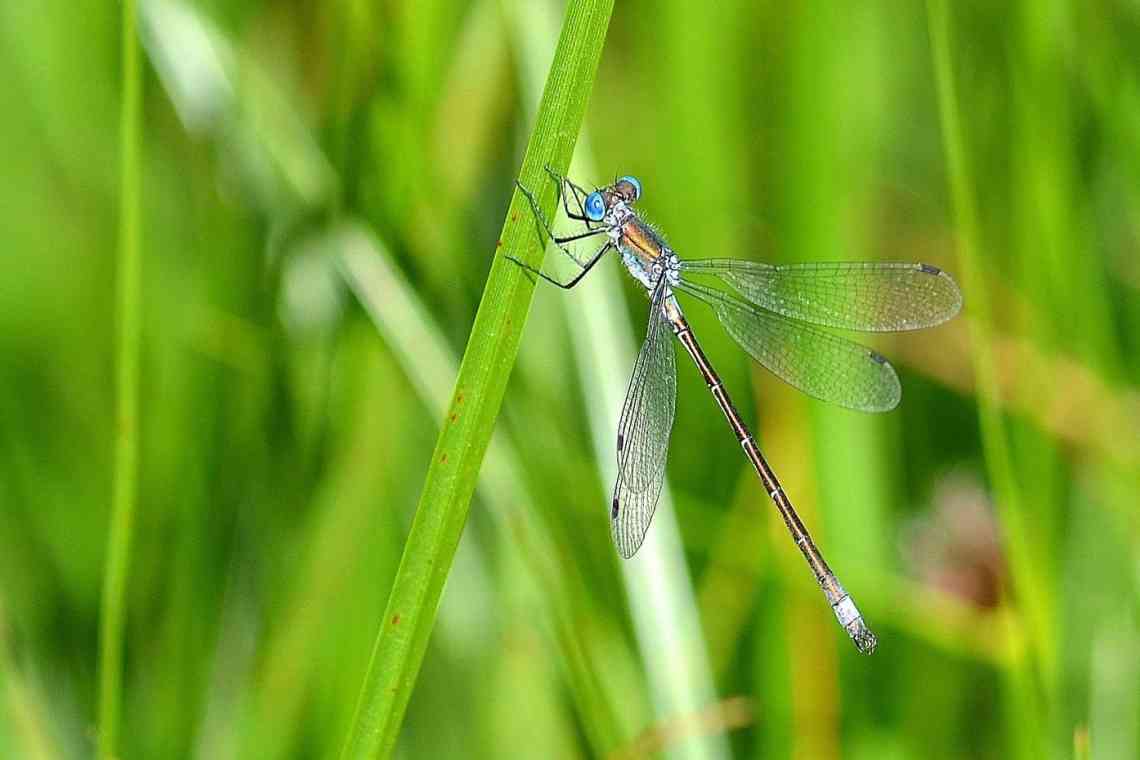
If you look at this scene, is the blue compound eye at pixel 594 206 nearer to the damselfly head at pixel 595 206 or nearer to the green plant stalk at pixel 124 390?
the damselfly head at pixel 595 206

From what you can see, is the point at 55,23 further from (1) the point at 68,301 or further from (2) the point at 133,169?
(2) the point at 133,169

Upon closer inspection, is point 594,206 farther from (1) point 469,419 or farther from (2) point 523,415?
(1) point 469,419

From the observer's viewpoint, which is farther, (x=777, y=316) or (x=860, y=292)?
(x=777, y=316)

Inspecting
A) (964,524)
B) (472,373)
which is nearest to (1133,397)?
(964,524)

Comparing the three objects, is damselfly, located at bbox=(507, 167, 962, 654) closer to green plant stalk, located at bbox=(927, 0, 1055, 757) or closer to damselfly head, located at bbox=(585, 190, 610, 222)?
damselfly head, located at bbox=(585, 190, 610, 222)

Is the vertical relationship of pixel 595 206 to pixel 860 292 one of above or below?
above

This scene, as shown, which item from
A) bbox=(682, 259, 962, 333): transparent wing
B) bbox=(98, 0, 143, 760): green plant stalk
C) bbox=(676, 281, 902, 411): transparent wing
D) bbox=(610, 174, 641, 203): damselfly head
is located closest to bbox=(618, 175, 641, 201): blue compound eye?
bbox=(610, 174, 641, 203): damselfly head

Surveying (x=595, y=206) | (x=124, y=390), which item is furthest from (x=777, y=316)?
(x=124, y=390)

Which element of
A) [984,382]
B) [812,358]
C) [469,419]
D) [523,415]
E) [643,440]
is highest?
[812,358]
